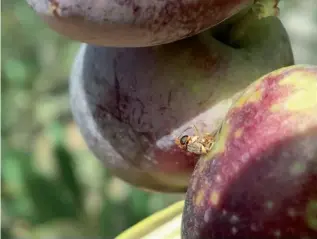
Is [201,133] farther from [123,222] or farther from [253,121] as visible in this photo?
[123,222]

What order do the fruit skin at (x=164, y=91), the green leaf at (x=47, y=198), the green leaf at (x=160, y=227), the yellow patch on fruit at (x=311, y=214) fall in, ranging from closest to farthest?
the yellow patch on fruit at (x=311, y=214), the fruit skin at (x=164, y=91), the green leaf at (x=160, y=227), the green leaf at (x=47, y=198)

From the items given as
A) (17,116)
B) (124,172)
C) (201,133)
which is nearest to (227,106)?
(201,133)

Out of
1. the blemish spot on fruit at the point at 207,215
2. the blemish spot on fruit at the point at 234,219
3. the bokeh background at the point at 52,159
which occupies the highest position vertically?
the blemish spot on fruit at the point at 234,219

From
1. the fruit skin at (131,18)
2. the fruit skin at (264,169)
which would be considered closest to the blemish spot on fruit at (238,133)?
the fruit skin at (264,169)

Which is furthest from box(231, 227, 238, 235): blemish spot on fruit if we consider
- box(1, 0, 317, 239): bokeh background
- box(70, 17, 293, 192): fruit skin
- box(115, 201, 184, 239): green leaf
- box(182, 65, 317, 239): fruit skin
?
box(1, 0, 317, 239): bokeh background

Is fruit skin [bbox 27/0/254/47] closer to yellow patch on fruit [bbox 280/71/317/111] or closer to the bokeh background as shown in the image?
yellow patch on fruit [bbox 280/71/317/111]

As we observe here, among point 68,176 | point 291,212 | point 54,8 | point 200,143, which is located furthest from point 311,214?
point 68,176

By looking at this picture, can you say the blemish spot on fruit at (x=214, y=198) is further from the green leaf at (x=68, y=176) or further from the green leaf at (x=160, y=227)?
the green leaf at (x=68, y=176)
